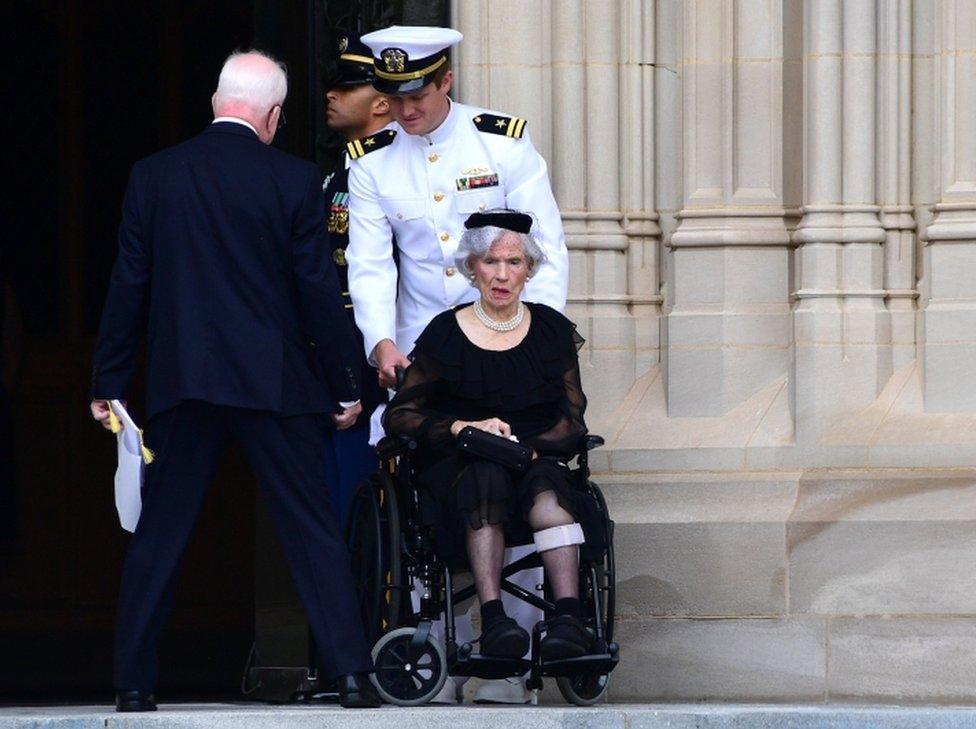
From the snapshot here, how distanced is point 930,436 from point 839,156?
3.14ft

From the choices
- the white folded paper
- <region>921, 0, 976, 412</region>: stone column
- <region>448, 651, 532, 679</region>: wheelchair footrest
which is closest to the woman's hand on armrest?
<region>448, 651, 532, 679</region>: wheelchair footrest

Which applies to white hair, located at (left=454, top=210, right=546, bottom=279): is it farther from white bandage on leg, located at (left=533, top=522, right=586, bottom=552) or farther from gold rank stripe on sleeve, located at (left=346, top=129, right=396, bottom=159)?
white bandage on leg, located at (left=533, top=522, right=586, bottom=552)

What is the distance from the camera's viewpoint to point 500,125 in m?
8.54

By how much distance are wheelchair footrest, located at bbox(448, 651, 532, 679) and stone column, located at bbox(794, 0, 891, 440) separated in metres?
1.58

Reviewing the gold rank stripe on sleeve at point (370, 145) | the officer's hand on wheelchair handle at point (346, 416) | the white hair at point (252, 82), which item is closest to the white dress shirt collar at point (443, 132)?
the gold rank stripe on sleeve at point (370, 145)

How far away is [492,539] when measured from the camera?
7.88 metres

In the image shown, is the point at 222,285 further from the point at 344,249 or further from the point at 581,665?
the point at 581,665

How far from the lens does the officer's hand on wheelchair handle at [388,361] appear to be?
8.27 metres

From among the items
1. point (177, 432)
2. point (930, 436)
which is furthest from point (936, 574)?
point (177, 432)

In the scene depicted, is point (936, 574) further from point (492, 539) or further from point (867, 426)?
point (492, 539)

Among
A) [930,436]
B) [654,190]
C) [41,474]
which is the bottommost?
[41,474]

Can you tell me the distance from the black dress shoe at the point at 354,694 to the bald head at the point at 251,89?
1.55 metres

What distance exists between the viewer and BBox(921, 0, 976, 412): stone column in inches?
350

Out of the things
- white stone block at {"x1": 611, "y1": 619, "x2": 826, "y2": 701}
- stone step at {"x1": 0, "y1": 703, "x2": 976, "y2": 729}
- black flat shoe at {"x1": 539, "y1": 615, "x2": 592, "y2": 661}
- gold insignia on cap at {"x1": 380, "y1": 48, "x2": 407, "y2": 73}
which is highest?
gold insignia on cap at {"x1": 380, "y1": 48, "x2": 407, "y2": 73}
